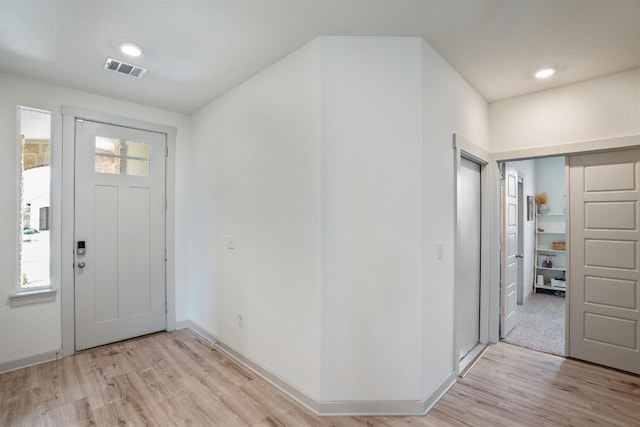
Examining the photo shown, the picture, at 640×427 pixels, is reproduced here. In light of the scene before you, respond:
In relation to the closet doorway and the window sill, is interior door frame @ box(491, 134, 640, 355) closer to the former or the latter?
the closet doorway

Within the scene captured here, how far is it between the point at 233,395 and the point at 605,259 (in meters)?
3.55

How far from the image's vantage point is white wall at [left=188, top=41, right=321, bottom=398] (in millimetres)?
2193

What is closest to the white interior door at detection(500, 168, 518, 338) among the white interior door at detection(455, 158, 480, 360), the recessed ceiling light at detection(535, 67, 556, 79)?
the white interior door at detection(455, 158, 480, 360)

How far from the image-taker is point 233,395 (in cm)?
234

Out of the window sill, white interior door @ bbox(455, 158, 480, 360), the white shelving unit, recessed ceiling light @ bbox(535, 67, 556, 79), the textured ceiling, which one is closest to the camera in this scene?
the textured ceiling

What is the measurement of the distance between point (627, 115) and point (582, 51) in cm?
83

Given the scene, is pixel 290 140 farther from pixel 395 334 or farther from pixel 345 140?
pixel 395 334

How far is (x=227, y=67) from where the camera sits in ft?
8.50

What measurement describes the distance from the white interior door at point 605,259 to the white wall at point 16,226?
16.7ft

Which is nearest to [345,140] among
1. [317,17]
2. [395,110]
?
[395,110]

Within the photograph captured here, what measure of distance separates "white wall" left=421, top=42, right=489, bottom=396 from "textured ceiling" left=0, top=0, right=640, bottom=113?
0.24 m

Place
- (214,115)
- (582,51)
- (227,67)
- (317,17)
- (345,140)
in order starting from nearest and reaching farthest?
(317,17) < (345,140) < (582,51) < (227,67) < (214,115)

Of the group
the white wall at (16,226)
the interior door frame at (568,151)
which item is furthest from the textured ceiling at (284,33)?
the interior door frame at (568,151)

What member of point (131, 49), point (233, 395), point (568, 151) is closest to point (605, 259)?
point (568, 151)
